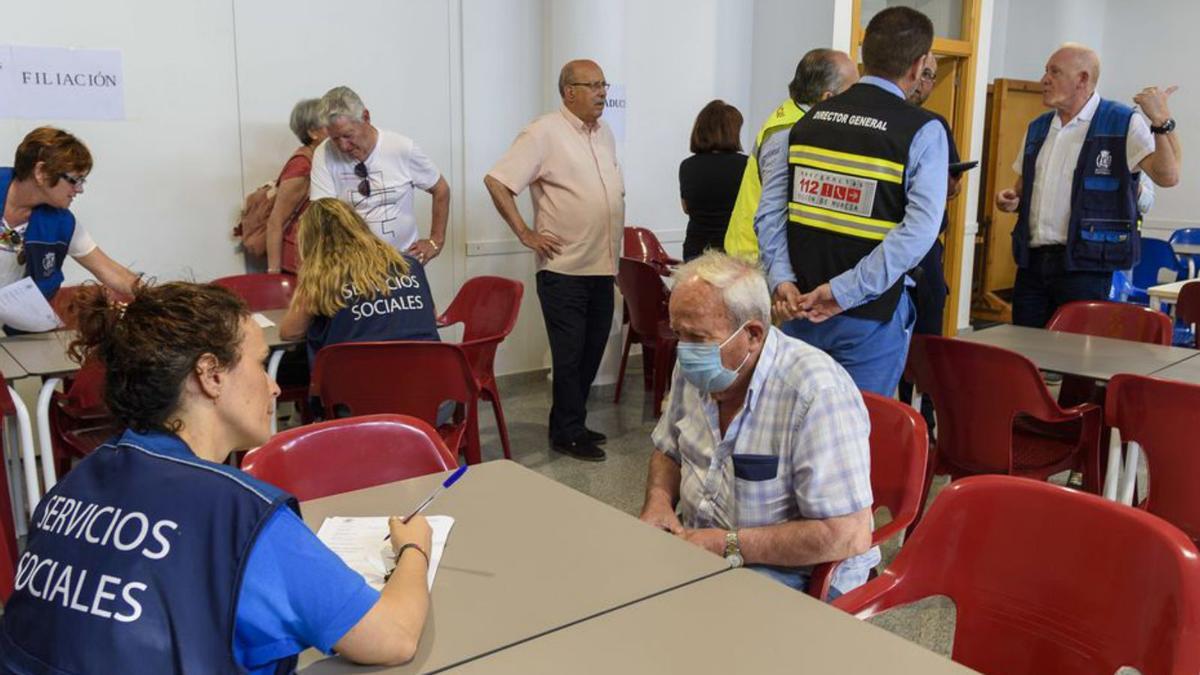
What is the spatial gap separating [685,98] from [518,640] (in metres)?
5.32

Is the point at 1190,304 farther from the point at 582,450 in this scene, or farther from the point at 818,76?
the point at 582,450

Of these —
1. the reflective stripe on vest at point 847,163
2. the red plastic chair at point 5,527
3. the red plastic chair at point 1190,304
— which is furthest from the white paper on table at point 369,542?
the red plastic chair at point 1190,304

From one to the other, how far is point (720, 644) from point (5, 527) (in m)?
2.46

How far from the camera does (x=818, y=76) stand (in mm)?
3404

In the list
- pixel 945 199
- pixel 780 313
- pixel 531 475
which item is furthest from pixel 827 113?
pixel 531 475

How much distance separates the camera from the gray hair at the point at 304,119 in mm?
4484

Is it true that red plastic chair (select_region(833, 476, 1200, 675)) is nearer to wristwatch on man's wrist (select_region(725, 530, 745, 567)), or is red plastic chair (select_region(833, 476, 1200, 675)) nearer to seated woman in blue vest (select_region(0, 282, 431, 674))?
wristwatch on man's wrist (select_region(725, 530, 745, 567))

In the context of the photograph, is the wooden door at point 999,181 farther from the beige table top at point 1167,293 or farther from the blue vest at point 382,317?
the blue vest at point 382,317

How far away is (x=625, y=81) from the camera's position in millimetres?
5789

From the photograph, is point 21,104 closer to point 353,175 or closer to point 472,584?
point 353,175

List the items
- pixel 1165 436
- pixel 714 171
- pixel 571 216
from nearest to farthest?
pixel 1165 436 < pixel 571 216 < pixel 714 171

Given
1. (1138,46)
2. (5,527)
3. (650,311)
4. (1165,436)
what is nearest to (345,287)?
(5,527)

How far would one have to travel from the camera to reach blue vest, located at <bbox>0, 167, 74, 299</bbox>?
319 cm

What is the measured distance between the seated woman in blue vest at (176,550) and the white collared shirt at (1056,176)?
345 centimetres
